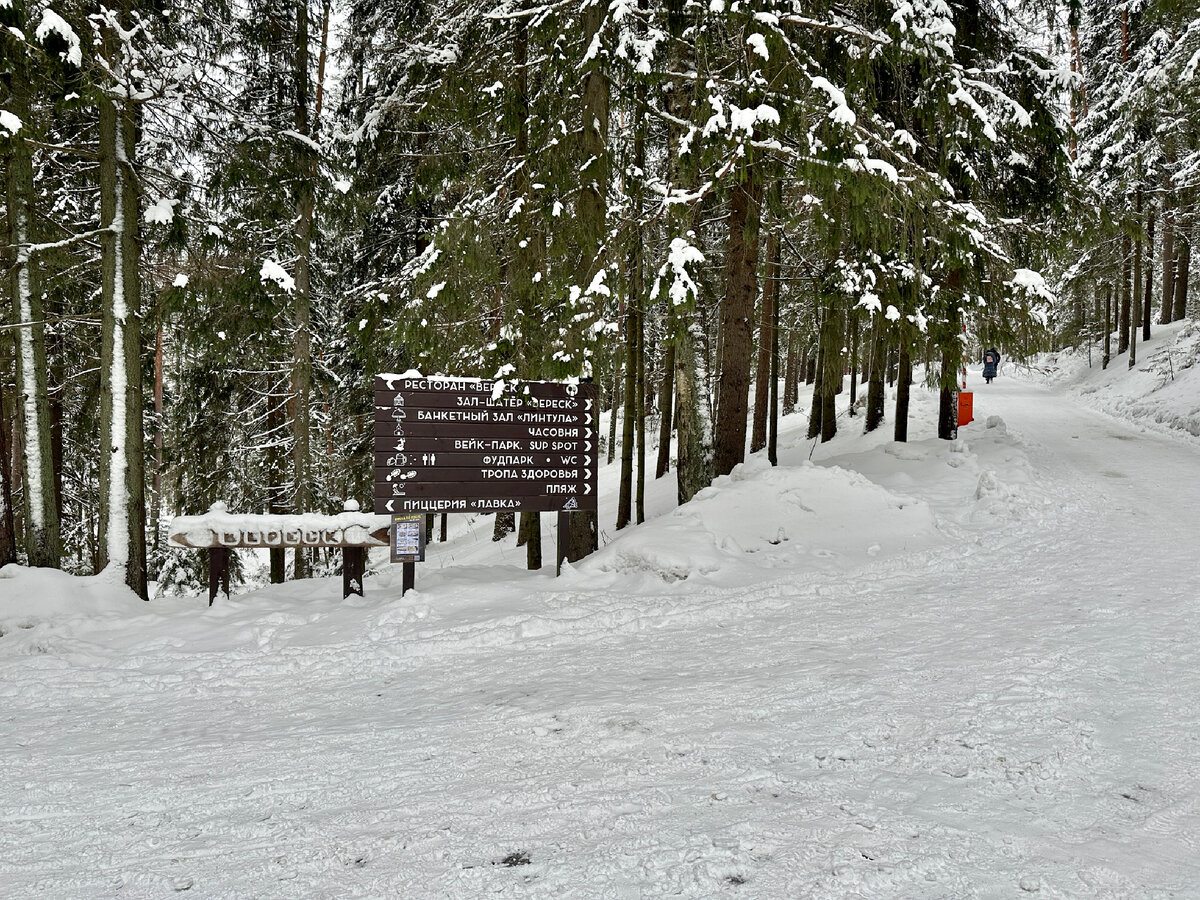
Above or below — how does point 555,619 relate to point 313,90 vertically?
below

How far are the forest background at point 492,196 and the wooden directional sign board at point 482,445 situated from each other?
0.44m

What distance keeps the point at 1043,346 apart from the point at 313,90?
1260 centimetres

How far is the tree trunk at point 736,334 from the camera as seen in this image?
383 inches

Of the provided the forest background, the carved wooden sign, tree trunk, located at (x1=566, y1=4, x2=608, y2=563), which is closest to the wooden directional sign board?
the carved wooden sign

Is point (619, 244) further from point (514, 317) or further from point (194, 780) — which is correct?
point (194, 780)

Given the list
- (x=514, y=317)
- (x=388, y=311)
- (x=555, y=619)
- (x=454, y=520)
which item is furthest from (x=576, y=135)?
(x=454, y=520)

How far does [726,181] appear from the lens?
7.93 meters

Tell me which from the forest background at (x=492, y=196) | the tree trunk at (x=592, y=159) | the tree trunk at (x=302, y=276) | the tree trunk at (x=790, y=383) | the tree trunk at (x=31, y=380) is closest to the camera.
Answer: the forest background at (x=492, y=196)

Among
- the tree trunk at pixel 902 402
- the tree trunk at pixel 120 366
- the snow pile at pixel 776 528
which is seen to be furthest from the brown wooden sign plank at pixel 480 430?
the tree trunk at pixel 902 402

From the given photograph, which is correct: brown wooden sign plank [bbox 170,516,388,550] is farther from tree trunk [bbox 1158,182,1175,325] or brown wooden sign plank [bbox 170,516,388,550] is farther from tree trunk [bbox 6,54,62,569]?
tree trunk [bbox 1158,182,1175,325]

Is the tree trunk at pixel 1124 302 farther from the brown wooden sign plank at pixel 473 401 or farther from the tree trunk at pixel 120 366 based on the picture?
the tree trunk at pixel 120 366

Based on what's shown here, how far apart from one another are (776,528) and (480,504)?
3458 millimetres

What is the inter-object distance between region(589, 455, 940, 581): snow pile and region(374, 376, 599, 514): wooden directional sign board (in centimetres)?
104

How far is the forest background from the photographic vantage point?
7777 mm
